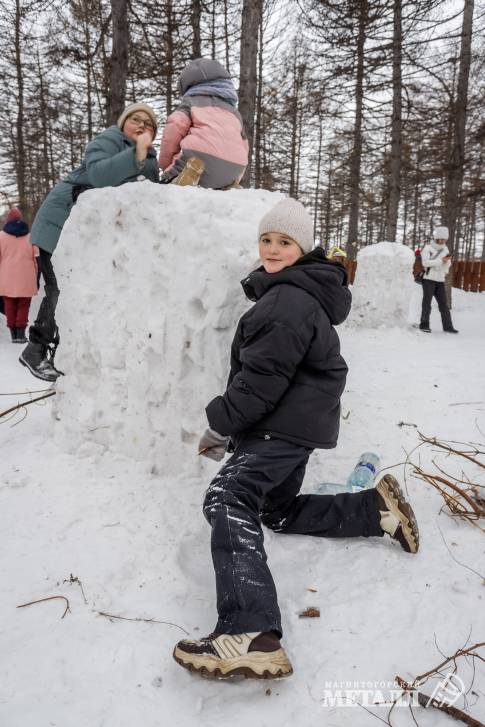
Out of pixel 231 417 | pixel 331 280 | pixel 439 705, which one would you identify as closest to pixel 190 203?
pixel 331 280

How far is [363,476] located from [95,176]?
2.36m

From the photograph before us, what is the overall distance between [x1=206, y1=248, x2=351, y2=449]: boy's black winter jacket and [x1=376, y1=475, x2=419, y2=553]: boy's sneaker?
0.35 metres

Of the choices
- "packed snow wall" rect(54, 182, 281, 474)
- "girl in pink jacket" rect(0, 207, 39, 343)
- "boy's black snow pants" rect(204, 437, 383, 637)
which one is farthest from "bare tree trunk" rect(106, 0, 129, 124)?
"boy's black snow pants" rect(204, 437, 383, 637)

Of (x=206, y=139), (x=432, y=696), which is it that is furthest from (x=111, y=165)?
(x=432, y=696)

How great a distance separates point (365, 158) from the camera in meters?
12.6

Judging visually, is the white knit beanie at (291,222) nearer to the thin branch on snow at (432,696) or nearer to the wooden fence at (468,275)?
the thin branch on snow at (432,696)

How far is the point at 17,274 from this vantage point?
5.57 metres

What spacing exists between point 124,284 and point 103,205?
0.46 m

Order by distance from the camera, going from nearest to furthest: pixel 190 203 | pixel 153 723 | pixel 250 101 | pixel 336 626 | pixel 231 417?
pixel 153 723 → pixel 336 626 → pixel 231 417 → pixel 190 203 → pixel 250 101

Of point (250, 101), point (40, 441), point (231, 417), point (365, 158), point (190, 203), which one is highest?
point (365, 158)

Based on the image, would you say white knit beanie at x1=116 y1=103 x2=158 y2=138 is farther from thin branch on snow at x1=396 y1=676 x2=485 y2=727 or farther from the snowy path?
thin branch on snow at x1=396 y1=676 x2=485 y2=727

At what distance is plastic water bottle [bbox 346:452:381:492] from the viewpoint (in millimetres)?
2320

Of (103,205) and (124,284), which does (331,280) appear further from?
(103,205)

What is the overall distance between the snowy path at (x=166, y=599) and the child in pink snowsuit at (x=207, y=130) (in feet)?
6.01
